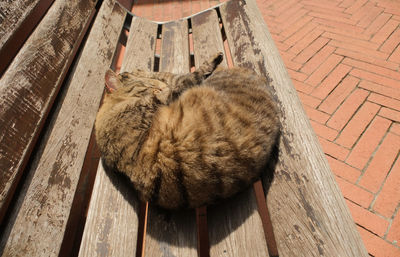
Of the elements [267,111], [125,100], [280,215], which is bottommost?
[280,215]

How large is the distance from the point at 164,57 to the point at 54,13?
94cm

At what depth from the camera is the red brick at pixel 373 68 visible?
2.79 m

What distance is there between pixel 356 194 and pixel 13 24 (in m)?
2.79

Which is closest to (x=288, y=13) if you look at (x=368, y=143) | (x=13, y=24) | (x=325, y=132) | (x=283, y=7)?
(x=283, y=7)

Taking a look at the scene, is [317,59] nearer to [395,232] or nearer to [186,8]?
[395,232]

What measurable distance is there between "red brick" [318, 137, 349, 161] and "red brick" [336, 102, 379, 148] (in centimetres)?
7

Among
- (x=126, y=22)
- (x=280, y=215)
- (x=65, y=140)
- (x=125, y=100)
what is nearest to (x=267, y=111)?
(x=280, y=215)

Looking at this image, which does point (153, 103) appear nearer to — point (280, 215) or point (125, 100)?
point (125, 100)

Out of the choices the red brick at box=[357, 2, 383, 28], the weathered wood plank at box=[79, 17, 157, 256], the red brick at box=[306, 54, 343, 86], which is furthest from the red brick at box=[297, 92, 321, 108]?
the weathered wood plank at box=[79, 17, 157, 256]

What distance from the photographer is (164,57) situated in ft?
7.52

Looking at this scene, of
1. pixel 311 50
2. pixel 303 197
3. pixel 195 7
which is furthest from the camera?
pixel 195 7

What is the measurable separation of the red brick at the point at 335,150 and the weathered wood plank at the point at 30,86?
7.76 feet

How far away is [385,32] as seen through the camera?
130 inches

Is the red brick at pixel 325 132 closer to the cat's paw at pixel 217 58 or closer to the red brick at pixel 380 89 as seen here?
the red brick at pixel 380 89
